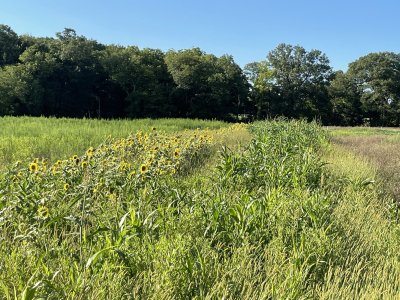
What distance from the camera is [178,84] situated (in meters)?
43.1

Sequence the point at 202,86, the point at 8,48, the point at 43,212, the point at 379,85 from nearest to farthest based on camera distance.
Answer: the point at 43,212 < the point at 8,48 < the point at 202,86 < the point at 379,85

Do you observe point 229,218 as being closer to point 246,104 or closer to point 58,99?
point 58,99

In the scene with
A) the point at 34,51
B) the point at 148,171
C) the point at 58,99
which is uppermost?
the point at 34,51

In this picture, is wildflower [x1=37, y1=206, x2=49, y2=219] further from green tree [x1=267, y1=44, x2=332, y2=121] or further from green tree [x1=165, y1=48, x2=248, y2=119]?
green tree [x1=267, y1=44, x2=332, y2=121]

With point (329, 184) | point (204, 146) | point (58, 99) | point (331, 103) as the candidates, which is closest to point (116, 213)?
point (329, 184)

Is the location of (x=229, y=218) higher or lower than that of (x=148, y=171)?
lower

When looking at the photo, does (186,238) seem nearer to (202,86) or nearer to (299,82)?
(202,86)

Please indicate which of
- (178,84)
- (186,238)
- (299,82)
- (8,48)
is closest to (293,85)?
(299,82)

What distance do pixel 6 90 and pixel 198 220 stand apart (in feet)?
116

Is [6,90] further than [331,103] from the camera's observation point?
No

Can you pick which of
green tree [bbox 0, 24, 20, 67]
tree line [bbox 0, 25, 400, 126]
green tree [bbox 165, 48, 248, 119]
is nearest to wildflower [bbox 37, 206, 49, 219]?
tree line [bbox 0, 25, 400, 126]

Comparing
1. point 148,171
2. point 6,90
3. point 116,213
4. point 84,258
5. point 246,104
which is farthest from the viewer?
point 246,104

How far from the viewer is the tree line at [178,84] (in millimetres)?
37938

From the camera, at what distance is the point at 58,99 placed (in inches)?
1548
